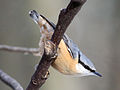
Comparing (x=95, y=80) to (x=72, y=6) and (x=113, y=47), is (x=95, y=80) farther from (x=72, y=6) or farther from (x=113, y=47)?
(x=72, y=6)

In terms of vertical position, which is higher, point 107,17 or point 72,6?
point 72,6

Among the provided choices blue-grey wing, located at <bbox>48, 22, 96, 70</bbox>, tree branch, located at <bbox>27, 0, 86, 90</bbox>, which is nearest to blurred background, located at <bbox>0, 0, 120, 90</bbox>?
blue-grey wing, located at <bbox>48, 22, 96, 70</bbox>

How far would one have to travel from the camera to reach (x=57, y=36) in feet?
2.03

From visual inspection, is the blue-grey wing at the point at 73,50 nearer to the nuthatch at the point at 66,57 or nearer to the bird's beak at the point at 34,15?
the nuthatch at the point at 66,57

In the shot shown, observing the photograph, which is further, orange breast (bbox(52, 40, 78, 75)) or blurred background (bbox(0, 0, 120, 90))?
blurred background (bbox(0, 0, 120, 90))

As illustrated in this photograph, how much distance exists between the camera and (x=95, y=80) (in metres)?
2.96

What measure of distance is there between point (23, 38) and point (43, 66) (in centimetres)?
212

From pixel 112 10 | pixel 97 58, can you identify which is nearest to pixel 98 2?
pixel 112 10

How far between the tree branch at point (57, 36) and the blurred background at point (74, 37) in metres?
1.92

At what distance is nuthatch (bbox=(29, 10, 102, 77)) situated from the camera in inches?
34.3

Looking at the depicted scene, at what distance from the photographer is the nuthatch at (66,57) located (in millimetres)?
872

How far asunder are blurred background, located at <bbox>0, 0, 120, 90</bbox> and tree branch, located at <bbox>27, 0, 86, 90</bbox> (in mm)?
1919

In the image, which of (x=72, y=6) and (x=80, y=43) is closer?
(x=72, y=6)

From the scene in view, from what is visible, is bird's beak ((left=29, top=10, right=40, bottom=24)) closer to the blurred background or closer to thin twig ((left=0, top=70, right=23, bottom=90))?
thin twig ((left=0, top=70, right=23, bottom=90))
